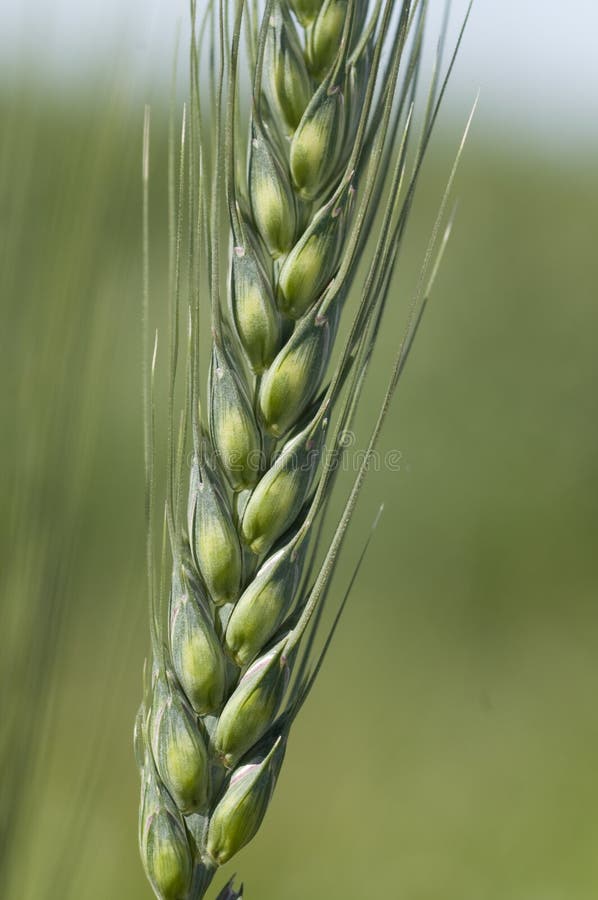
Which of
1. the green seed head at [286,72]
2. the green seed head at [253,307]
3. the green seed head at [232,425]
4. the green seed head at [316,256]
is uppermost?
the green seed head at [286,72]

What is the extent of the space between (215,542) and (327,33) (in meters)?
0.30

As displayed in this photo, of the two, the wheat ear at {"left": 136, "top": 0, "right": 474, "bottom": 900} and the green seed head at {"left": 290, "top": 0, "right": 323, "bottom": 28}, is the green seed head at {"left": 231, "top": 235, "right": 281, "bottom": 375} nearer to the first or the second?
the wheat ear at {"left": 136, "top": 0, "right": 474, "bottom": 900}

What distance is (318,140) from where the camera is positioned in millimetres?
497

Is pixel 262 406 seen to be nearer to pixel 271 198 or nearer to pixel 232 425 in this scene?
pixel 232 425

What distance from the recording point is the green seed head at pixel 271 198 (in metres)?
0.51

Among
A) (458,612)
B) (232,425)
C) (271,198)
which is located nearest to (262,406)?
(232,425)

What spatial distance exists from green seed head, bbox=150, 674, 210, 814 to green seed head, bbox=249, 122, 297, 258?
27 cm

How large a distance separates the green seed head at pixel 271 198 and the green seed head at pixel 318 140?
0.03 ft

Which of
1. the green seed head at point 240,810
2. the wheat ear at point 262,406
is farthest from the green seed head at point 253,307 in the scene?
the green seed head at point 240,810

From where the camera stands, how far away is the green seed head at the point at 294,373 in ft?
1.63

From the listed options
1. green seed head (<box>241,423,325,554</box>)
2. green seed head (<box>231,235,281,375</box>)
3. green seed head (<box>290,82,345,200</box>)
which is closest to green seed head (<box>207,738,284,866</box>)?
green seed head (<box>241,423,325,554</box>)

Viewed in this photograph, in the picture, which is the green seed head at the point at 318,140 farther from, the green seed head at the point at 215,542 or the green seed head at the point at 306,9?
the green seed head at the point at 215,542

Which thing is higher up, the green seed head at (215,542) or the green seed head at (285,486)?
the green seed head at (285,486)

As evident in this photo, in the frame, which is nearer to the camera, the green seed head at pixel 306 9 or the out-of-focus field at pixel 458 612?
the green seed head at pixel 306 9
